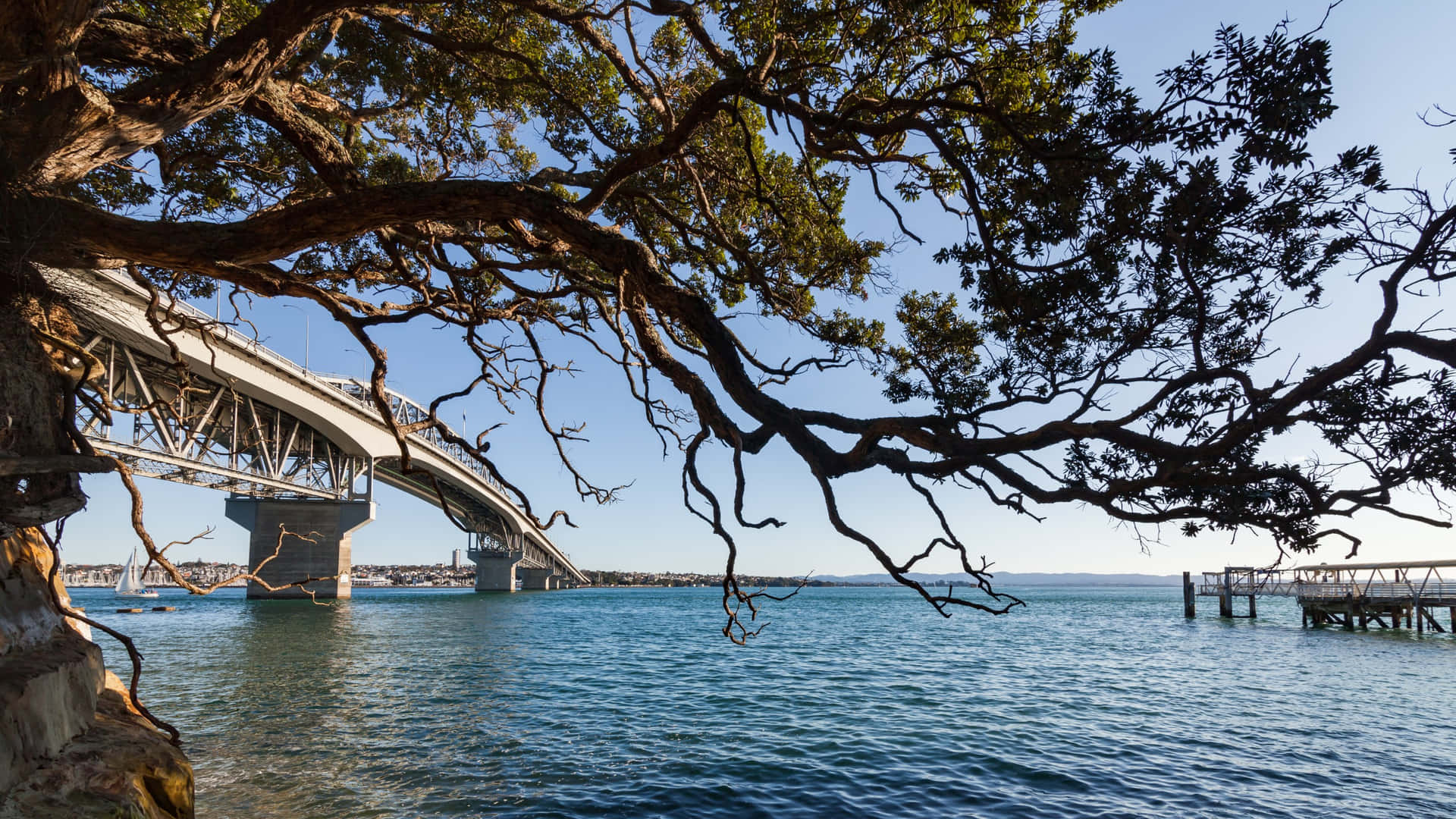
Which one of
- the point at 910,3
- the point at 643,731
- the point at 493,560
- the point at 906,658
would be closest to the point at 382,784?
the point at 643,731

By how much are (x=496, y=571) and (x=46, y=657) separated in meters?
90.3

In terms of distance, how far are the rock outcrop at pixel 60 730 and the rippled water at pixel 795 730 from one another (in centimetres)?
253

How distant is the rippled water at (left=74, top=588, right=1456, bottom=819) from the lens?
8336 millimetres

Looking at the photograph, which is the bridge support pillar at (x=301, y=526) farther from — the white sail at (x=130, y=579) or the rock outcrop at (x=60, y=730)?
the rock outcrop at (x=60, y=730)

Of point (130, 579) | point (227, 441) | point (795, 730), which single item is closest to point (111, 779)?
point (795, 730)

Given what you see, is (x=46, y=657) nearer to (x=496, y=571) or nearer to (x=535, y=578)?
(x=496, y=571)

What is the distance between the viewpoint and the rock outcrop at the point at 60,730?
4.07 metres

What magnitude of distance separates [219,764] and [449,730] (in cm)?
319

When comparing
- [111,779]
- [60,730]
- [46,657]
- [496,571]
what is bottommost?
[496,571]

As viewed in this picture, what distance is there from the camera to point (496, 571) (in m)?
90.1

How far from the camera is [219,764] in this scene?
901 centimetres

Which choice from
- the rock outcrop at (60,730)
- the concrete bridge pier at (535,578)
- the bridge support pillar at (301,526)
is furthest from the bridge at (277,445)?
the concrete bridge pier at (535,578)

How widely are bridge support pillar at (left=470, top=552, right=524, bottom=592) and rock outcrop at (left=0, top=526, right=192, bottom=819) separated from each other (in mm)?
85454

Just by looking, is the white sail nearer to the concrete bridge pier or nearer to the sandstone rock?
the concrete bridge pier
